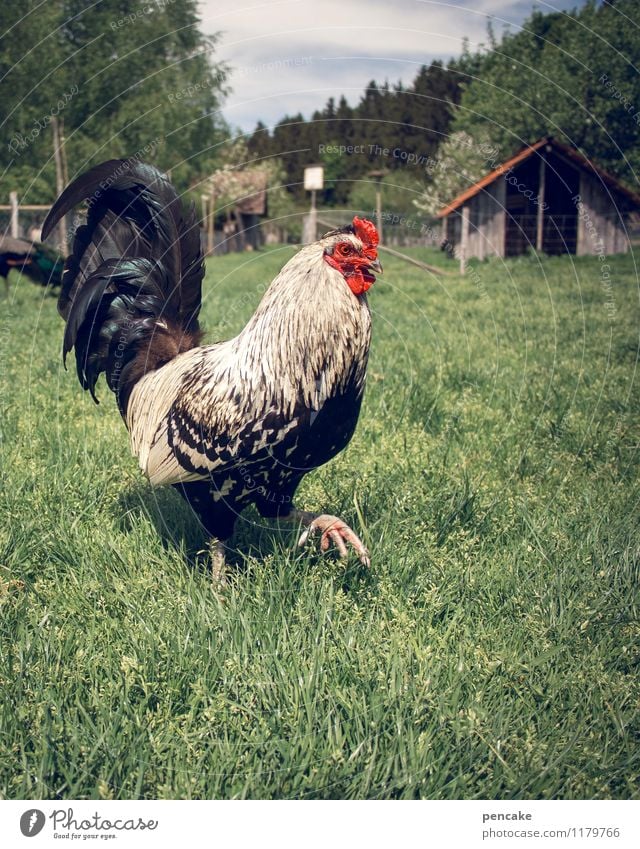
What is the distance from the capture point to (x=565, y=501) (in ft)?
13.9

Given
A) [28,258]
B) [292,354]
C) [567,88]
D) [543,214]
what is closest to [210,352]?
[292,354]

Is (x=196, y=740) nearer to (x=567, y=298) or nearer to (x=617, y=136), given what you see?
(x=567, y=298)

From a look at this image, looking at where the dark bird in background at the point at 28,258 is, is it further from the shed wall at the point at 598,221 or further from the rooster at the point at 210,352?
the shed wall at the point at 598,221

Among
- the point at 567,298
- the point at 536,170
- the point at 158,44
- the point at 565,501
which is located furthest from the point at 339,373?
the point at 536,170

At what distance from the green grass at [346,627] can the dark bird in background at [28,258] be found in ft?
26.6

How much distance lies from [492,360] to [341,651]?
227 inches

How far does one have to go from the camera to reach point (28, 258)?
11.9 meters

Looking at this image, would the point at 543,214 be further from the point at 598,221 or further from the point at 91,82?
the point at 91,82

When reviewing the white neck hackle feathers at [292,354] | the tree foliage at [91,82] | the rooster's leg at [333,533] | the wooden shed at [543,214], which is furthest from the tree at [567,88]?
the tree foliage at [91,82]

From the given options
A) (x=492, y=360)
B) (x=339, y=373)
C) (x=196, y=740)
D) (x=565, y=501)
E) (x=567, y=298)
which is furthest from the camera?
(x=567, y=298)

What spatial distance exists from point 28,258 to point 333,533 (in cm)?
1057

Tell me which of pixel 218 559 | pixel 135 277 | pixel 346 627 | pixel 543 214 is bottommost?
pixel 346 627

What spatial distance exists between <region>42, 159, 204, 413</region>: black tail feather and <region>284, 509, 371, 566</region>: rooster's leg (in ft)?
4.32

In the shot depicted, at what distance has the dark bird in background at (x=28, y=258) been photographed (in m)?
12.6
